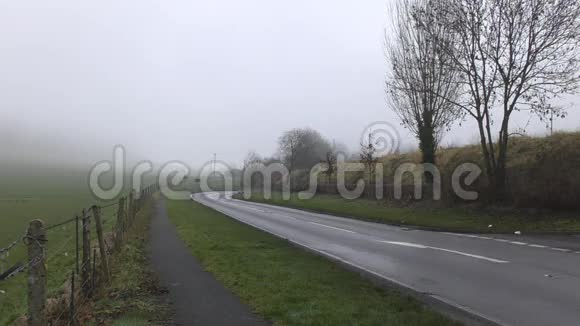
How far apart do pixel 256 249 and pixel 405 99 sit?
21.0m

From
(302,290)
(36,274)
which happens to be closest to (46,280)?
(36,274)

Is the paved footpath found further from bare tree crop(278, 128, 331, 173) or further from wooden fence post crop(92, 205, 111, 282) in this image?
bare tree crop(278, 128, 331, 173)

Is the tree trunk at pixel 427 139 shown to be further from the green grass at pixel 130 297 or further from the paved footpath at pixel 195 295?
the green grass at pixel 130 297

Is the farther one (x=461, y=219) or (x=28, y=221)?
(x=28, y=221)

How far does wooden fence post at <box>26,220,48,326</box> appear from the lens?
4.71m

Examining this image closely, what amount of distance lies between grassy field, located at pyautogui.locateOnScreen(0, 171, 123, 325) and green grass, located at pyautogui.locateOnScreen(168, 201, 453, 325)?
353 centimetres

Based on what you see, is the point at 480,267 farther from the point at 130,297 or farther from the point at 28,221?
the point at 28,221

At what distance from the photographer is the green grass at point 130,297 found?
7.08 metres

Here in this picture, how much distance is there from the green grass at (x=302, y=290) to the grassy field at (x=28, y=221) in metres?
3.53

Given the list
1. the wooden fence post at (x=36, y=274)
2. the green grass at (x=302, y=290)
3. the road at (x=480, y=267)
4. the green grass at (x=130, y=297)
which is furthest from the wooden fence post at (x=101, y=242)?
the road at (x=480, y=267)

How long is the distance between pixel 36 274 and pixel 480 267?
30.6 ft

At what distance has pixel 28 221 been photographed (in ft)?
86.3

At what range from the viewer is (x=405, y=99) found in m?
32.1

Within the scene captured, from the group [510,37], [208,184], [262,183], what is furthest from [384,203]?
[208,184]
